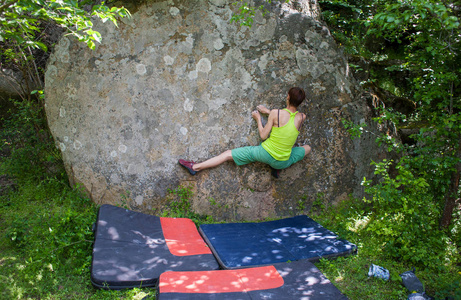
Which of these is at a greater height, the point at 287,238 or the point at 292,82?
the point at 292,82

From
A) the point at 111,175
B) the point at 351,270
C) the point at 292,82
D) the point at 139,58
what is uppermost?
the point at 139,58

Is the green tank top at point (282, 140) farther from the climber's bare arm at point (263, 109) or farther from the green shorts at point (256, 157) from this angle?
the climber's bare arm at point (263, 109)

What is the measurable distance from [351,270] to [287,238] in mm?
695

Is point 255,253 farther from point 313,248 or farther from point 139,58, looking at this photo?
point 139,58

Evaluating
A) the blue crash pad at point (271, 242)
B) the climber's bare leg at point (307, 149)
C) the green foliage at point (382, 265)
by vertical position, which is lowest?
the green foliage at point (382, 265)

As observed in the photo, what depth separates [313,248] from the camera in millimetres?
3135

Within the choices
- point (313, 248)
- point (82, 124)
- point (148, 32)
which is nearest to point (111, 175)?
point (82, 124)

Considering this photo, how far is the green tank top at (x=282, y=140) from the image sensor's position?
3.77 meters

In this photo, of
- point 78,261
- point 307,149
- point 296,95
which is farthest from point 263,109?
point 78,261

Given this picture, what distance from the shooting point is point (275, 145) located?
381cm

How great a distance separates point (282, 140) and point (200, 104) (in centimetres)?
107

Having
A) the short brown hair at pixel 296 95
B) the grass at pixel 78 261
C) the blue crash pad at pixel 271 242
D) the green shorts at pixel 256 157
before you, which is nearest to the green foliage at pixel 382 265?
the grass at pixel 78 261

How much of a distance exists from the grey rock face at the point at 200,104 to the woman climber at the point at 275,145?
13 centimetres

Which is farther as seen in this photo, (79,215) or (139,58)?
(139,58)
